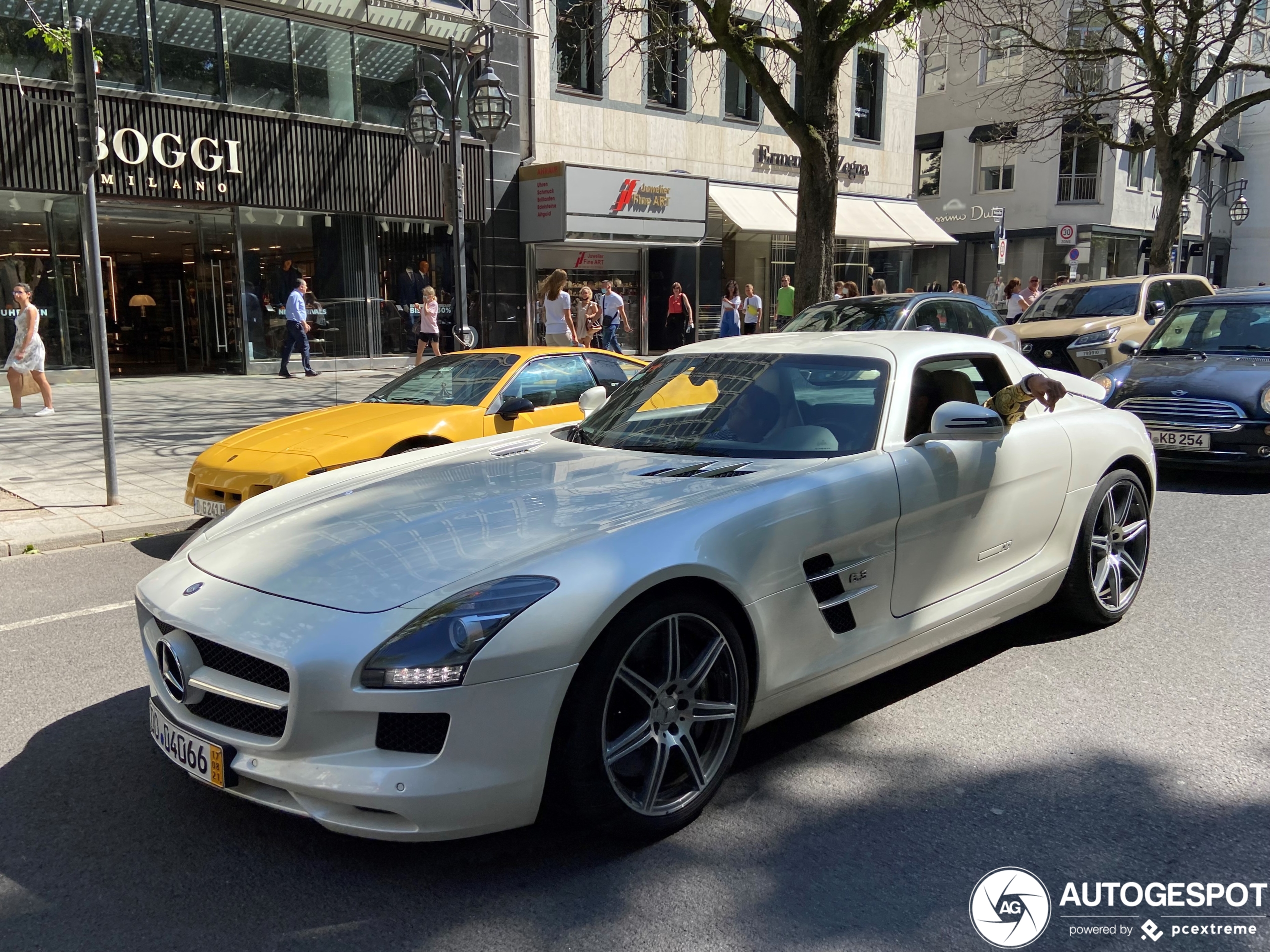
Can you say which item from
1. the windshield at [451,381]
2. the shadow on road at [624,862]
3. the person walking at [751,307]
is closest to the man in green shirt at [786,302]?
the person walking at [751,307]

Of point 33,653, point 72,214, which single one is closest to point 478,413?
point 33,653

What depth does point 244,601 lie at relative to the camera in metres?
2.99

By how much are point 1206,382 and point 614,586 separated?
7.82 metres

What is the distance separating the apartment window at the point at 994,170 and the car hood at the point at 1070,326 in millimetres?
27947

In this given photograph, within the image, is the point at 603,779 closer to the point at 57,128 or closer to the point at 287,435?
the point at 287,435

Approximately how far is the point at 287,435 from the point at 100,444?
5257 mm

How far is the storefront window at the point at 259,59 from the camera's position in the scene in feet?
59.5

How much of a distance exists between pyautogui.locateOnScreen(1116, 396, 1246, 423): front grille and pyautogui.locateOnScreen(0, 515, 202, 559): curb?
25.6 feet

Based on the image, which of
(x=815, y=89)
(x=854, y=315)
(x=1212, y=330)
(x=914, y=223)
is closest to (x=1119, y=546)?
(x=1212, y=330)

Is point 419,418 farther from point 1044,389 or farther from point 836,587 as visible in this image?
point 836,587

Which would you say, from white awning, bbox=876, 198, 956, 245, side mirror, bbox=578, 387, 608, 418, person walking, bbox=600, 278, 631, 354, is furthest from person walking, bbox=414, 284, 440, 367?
white awning, bbox=876, 198, 956, 245

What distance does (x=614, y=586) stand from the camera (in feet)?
9.34

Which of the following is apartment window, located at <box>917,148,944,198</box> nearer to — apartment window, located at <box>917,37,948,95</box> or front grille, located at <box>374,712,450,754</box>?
apartment window, located at <box>917,37,948,95</box>

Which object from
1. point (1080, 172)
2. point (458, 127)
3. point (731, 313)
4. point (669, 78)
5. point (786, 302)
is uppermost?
point (669, 78)
